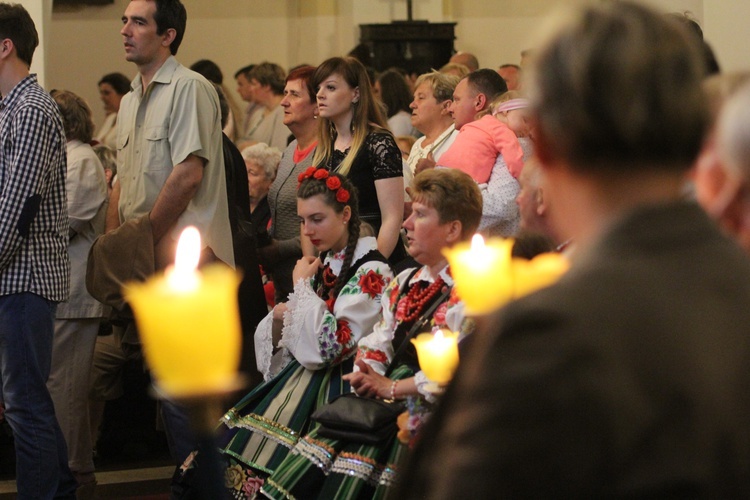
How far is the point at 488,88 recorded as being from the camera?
5137mm

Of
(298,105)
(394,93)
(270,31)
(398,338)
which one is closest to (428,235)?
(398,338)

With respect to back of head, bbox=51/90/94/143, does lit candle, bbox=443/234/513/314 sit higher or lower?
lower

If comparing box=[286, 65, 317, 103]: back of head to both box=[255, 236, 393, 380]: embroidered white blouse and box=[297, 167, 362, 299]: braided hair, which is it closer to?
box=[297, 167, 362, 299]: braided hair

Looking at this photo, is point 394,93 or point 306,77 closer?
point 306,77

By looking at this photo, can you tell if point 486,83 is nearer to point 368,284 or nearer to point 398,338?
point 368,284

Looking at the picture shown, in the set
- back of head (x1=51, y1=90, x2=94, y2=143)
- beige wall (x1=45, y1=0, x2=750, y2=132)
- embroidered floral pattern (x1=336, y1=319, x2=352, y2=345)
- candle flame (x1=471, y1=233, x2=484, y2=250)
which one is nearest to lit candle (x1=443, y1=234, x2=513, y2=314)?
candle flame (x1=471, y1=233, x2=484, y2=250)

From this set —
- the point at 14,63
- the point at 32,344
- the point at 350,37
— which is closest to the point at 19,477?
the point at 32,344

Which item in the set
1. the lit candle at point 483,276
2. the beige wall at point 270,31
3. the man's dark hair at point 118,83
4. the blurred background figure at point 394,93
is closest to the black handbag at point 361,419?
the lit candle at point 483,276

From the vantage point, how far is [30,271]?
3.94 metres

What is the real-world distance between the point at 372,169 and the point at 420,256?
1.01 m

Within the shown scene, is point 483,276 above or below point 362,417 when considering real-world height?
above

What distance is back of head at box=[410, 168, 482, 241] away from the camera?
359cm

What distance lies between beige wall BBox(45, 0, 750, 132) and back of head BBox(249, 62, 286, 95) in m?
2.74

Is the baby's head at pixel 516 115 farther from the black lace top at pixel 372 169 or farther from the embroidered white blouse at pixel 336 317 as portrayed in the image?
the embroidered white blouse at pixel 336 317
